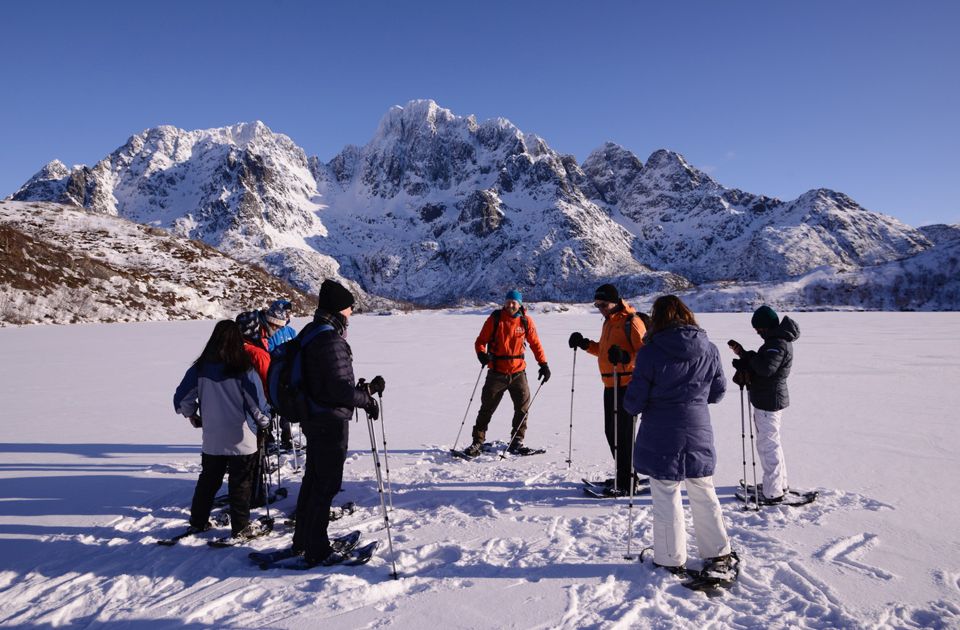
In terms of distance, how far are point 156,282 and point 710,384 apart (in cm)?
5268

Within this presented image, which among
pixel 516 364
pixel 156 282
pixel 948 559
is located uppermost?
pixel 156 282

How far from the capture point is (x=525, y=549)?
15.7ft

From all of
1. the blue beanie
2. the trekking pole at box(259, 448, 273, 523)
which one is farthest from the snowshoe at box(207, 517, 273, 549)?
the blue beanie

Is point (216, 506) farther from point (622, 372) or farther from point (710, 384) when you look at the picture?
point (710, 384)

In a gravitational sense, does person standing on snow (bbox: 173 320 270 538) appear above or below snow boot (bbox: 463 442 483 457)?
above

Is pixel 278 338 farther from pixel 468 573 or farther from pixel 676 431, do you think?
pixel 676 431

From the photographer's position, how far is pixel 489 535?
508 centimetres

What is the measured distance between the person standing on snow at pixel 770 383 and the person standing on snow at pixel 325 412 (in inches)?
160

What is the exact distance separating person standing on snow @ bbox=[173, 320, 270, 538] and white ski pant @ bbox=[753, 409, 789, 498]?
5.39 meters

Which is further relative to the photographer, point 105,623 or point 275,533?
point 275,533

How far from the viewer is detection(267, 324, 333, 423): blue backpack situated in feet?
13.8

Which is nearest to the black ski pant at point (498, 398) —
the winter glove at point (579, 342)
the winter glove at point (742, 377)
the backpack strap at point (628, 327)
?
the winter glove at point (579, 342)

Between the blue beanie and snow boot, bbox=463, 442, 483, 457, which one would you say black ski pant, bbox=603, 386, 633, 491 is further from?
snow boot, bbox=463, 442, 483, 457

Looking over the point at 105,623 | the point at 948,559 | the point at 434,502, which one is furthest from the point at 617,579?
the point at 105,623
